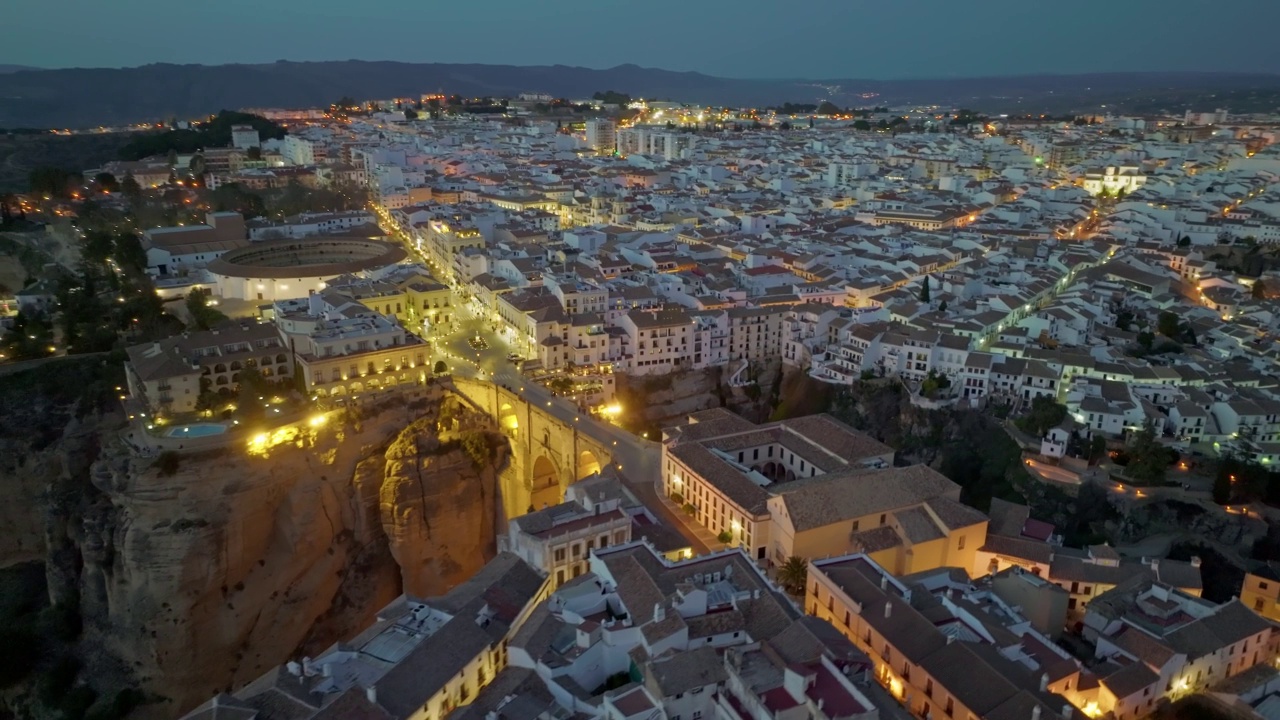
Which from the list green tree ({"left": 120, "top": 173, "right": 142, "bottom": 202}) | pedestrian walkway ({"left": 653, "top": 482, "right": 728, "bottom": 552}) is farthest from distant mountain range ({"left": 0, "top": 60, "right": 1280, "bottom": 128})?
pedestrian walkway ({"left": 653, "top": 482, "right": 728, "bottom": 552})

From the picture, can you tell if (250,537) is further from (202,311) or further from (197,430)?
(202,311)

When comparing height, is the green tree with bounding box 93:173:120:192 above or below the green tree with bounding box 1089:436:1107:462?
above

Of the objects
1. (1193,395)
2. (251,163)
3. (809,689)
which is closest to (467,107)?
(251,163)

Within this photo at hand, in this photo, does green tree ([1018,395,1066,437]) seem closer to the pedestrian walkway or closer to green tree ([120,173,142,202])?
the pedestrian walkway

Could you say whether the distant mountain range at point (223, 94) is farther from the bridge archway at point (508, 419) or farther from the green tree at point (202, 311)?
the bridge archway at point (508, 419)

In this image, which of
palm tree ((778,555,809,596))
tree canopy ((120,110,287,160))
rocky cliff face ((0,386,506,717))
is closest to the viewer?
palm tree ((778,555,809,596))
